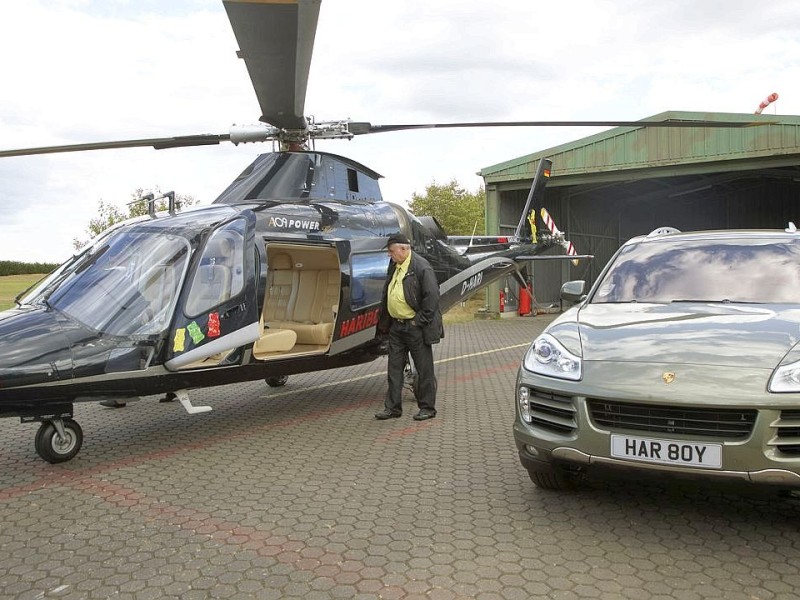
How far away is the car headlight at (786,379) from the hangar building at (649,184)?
5.65 meters

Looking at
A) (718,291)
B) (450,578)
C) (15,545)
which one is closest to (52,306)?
(15,545)

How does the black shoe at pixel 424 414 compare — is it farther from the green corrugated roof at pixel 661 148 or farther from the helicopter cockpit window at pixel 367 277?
the green corrugated roof at pixel 661 148

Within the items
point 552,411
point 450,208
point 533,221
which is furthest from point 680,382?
point 450,208

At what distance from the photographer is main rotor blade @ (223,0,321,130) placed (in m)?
3.46

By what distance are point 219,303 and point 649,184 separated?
2324 cm

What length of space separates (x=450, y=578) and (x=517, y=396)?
116 cm

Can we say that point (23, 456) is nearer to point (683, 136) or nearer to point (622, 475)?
point (622, 475)

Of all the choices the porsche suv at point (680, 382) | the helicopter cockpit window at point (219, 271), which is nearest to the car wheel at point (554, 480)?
the porsche suv at point (680, 382)

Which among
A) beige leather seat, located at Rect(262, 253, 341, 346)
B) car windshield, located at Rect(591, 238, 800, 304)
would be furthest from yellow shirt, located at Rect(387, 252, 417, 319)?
car windshield, located at Rect(591, 238, 800, 304)

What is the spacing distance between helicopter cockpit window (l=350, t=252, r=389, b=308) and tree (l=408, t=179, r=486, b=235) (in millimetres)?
33479

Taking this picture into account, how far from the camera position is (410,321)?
6.58 meters

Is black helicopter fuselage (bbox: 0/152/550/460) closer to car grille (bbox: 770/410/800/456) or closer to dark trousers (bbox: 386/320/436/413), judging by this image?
dark trousers (bbox: 386/320/436/413)

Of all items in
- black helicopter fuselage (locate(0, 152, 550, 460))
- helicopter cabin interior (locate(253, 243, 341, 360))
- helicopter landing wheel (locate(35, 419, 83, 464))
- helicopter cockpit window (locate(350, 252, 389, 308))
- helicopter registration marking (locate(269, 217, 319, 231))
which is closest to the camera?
black helicopter fuselage (locate(0, 152, 550, 460))

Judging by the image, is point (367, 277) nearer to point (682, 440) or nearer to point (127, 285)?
point (127, 285)
